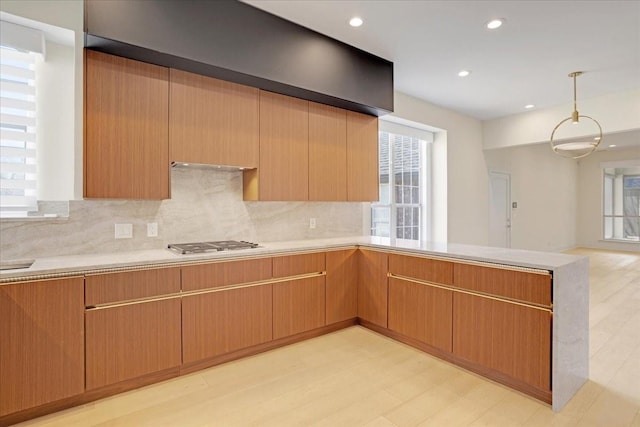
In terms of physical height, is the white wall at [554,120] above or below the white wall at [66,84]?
above

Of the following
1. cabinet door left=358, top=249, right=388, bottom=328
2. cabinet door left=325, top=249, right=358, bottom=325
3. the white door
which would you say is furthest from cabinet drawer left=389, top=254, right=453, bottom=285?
the white door

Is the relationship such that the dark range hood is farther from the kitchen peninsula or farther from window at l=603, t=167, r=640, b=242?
window at l=603, t=167, r=640, b=242

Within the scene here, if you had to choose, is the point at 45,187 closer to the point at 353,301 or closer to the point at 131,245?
the point at 131,245

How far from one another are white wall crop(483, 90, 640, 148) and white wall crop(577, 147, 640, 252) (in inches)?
222

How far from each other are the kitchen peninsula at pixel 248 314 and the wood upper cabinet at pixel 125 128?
0.54 m

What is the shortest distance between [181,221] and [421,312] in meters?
2.26

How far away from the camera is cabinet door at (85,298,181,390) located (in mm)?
2125

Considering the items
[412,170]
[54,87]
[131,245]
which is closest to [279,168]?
[131,245]

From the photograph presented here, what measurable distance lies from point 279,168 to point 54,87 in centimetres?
181

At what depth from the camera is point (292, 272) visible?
3.01 metres

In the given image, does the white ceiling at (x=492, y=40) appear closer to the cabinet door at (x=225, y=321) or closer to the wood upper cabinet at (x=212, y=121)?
the wood upper cabinet at (x=212, y=121)

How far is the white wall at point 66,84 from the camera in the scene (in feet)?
7.02

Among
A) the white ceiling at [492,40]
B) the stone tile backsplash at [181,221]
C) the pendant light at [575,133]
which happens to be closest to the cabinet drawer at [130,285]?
the stone tile backsplash at [181,221]

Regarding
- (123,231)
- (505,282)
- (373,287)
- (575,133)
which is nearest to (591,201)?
(575,133)
